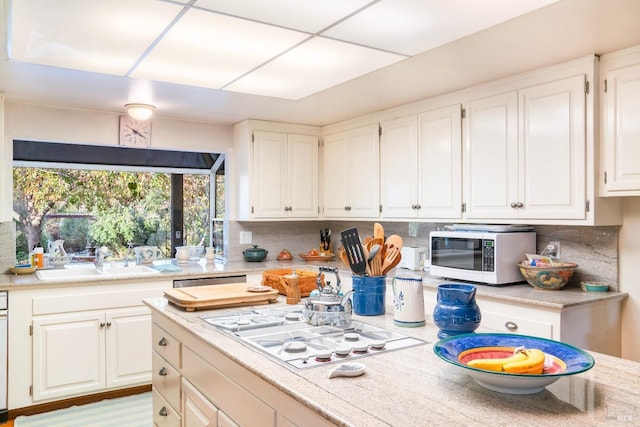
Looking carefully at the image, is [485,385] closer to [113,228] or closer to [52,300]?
[52,300]

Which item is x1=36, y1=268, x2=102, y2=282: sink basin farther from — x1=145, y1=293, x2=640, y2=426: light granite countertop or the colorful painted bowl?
the colorful painted bowl

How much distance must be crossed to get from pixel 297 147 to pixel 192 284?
163cm

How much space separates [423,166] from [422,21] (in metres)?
1.65

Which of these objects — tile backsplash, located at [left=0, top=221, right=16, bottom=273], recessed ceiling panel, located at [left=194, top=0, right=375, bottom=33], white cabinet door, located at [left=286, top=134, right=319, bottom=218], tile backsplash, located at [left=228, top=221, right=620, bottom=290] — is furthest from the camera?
white cabinet door, located at [left=286, top=134, right=319, bottom=218]

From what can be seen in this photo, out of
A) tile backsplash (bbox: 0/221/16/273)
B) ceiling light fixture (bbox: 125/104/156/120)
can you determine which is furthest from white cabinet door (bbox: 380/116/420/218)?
tile backsplash (bbox: 0/221/16/273)

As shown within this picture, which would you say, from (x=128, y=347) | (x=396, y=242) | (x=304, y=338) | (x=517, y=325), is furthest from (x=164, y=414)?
(x=517, y=325)

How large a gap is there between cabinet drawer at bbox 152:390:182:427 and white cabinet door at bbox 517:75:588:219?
224 cm

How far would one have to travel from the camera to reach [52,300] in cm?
334

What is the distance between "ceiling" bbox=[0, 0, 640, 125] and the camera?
6.56ft

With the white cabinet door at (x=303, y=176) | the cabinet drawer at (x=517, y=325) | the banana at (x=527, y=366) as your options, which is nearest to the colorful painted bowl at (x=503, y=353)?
the banana at (x=527, y=366)

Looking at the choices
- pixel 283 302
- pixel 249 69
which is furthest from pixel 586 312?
pixel 249 69

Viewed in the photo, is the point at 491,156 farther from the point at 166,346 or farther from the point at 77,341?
the point at 77,341

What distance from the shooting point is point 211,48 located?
2436mm

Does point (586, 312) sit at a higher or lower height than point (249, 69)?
lower
